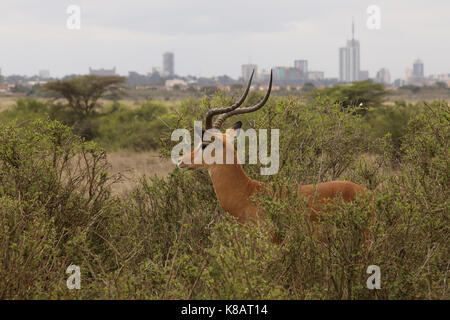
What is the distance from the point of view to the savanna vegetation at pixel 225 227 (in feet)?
13.7

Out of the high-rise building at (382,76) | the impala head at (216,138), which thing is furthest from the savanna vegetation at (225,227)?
the high-rise building at (382,76)

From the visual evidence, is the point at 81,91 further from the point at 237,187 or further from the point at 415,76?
the point at 415,76

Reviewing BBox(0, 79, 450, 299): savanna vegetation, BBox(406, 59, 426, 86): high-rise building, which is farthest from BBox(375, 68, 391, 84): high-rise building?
BBox(0, 79, 450, 299): savanna vegetation

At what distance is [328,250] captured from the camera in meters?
4.36

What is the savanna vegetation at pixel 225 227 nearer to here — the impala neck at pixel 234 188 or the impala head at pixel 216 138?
the impala neck at pixel 234 188

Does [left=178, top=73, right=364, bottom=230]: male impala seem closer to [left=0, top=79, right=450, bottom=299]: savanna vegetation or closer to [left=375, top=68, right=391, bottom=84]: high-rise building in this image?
[left=0, top=79, right=450, bottom=299]: savanna vegetation

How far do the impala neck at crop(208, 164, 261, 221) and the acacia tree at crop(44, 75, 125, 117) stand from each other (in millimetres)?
21842

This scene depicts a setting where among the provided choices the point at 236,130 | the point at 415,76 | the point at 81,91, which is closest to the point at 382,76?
the point at 415,76

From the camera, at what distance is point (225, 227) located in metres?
4.46

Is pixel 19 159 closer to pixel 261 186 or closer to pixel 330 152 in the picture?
pixel 261 186
